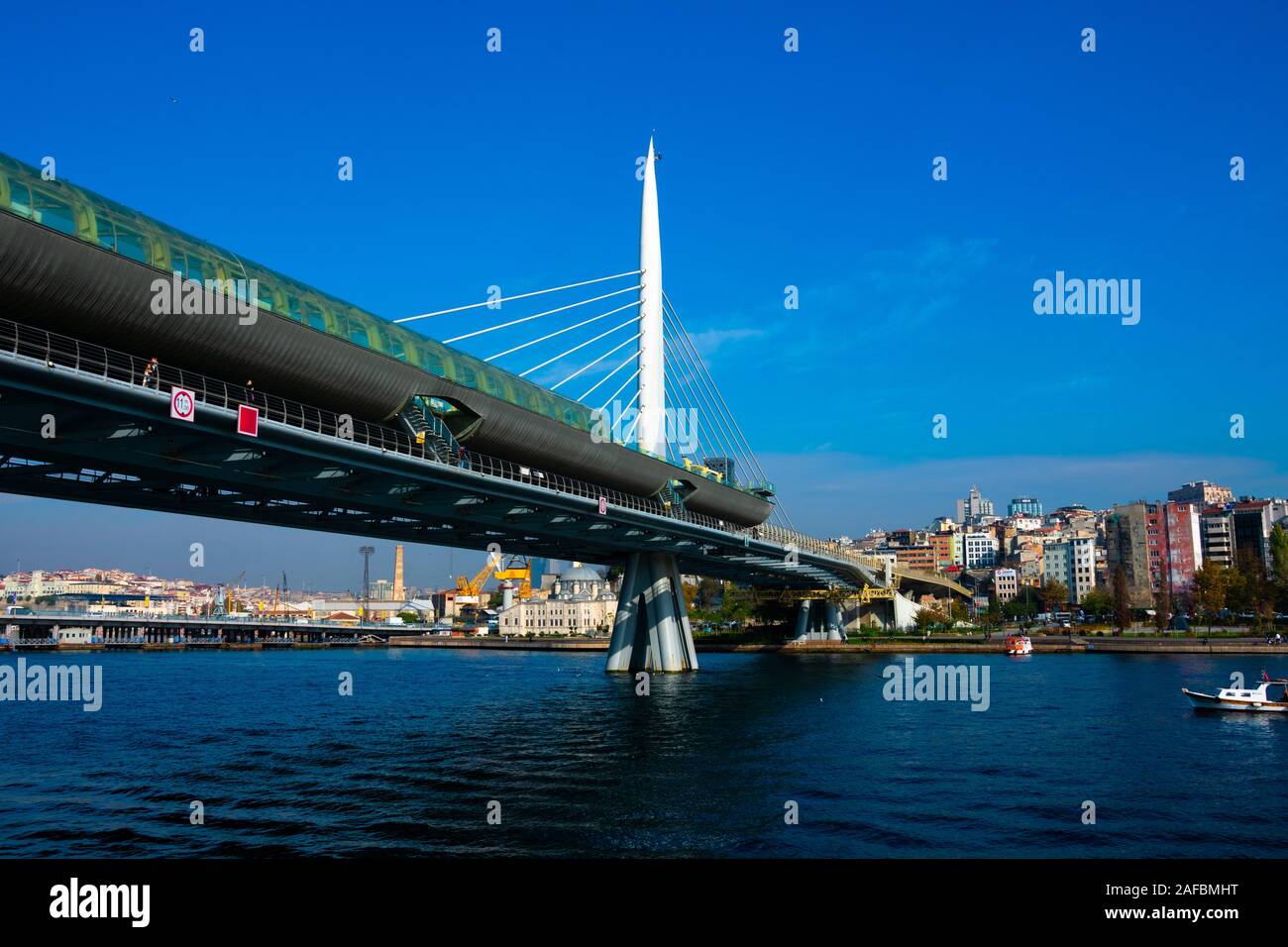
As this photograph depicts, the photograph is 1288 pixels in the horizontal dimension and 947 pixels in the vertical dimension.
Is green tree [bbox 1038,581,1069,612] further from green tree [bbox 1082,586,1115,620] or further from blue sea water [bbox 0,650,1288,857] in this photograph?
blue sea water [bbox 0,650,1288,857]

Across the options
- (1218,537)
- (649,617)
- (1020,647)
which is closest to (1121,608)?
(1020,647)

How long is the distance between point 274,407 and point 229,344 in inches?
148

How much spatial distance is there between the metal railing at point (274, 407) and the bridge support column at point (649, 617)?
7.28m

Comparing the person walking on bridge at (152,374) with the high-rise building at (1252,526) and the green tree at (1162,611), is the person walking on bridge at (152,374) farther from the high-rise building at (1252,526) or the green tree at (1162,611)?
the high-rise building at (1252,526)

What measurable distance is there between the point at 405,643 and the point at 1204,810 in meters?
165

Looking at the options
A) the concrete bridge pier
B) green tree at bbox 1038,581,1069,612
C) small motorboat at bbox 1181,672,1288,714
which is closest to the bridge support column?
small motorboat at bbox 1181,672,1288,714

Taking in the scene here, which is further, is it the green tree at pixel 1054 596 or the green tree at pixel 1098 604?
the green tree at pixel 1054 596

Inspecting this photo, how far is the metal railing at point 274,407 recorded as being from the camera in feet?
74.0

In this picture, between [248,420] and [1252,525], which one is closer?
[248,420]

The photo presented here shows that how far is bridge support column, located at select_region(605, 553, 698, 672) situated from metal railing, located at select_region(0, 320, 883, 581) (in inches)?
286

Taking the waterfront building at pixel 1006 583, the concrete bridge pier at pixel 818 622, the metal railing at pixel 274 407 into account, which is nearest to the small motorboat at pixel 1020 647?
the concrete bridge pier at pixel 818 622

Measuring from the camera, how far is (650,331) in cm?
6062

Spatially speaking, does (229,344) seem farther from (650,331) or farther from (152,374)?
(650,331)
